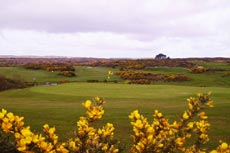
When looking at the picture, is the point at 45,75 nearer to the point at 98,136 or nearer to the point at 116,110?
the point at 116,110

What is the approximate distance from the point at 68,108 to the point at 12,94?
937 cm

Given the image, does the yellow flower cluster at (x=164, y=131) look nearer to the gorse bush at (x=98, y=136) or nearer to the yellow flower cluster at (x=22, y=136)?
the gorse bush at (x=98, y=136)

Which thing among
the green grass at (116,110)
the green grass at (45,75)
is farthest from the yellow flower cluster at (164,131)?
the green grass at (45,75)

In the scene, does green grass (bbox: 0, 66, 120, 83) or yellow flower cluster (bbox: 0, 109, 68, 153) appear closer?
yellow flower cluster (bbox: 0, 109, 68, 153)

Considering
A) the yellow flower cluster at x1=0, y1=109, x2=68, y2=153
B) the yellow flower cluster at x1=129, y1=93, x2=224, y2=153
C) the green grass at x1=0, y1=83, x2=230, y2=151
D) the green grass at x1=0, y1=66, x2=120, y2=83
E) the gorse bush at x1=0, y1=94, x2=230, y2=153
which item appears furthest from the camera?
the green grass at x1=0, y1=66, x2=120, y2=83

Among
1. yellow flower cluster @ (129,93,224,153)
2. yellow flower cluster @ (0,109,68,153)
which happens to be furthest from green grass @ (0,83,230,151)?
yellow flower cluster @ (0,109,68,153)

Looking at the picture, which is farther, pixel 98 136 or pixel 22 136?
pixel 98 136

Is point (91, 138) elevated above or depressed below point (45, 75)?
above

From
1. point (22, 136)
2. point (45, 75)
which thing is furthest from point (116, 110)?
point (45, 75)

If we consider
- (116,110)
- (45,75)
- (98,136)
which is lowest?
(45,75)

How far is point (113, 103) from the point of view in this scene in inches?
773

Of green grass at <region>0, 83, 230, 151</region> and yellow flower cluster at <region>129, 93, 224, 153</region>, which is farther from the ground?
yellow flower cluster at <region>129, 93, 224, 153</region>

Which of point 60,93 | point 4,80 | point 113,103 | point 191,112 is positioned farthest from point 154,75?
point 191,112

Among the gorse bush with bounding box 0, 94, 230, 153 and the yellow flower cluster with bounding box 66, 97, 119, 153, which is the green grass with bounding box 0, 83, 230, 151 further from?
the yellow flower cluster with bounding box 66, 97, 119, 153
